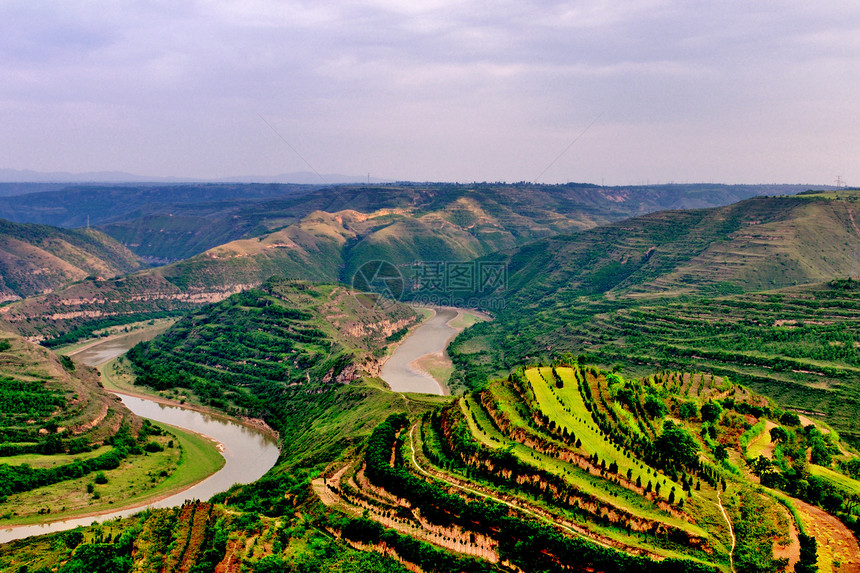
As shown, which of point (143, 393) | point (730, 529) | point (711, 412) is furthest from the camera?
point (143, 393)

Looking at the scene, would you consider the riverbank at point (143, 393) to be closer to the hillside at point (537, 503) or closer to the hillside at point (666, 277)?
the hillside at point (666, 277)

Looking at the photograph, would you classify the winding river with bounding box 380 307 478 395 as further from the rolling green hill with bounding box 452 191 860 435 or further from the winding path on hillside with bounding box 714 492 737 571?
the winding path on hillside with bounding box 714 492 737 571

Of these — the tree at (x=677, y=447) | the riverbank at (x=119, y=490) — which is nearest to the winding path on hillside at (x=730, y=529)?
the tree at (x=677, y=447)

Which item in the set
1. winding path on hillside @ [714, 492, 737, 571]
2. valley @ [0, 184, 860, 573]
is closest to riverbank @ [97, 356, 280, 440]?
A: valley @ [0, 184, 860, 573]

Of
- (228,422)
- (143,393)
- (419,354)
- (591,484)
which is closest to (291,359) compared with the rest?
(228,422)

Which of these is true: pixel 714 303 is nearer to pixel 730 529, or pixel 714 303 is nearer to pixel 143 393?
pixel 730 529
